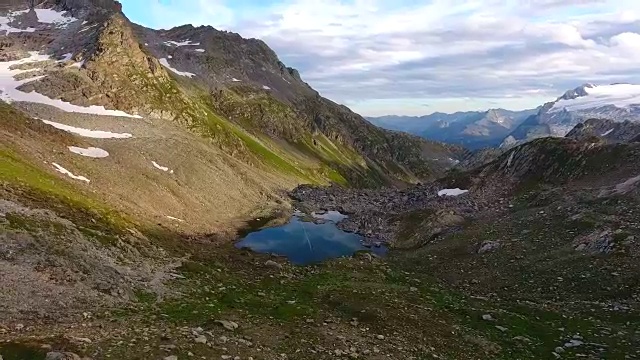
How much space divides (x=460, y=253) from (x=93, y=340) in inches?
1656

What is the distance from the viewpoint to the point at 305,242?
260 feet

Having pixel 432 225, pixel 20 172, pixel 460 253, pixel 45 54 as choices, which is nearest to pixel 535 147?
pixel 432 225

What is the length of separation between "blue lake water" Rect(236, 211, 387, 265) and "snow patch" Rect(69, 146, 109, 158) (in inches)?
1028

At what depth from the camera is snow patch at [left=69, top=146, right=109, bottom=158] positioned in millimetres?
75750

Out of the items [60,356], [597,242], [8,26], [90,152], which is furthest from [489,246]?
[8,26]

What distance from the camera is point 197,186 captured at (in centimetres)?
9025

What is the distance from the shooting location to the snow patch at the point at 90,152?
75750 mm

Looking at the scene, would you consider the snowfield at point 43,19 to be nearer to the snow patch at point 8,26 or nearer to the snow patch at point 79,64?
the snow patch at point 8,26

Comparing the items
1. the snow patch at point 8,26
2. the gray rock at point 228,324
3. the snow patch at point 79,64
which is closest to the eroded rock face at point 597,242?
the gray rock at point 228,324

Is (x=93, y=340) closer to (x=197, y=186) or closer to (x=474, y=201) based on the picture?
(x=197, y=186)

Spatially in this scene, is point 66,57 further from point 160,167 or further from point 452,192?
point 452,192

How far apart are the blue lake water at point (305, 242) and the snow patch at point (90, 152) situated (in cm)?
2611

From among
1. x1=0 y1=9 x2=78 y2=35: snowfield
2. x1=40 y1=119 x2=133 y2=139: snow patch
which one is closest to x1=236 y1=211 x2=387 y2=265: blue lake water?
x1=40 y1=119 x2=133 y2=139: snow patch

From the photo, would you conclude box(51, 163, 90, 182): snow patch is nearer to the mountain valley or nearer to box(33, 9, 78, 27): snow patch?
the mountain valley
